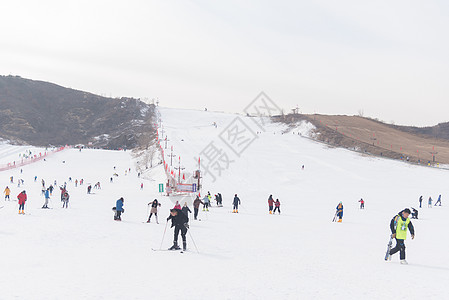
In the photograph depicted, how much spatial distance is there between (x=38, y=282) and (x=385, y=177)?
51873mm

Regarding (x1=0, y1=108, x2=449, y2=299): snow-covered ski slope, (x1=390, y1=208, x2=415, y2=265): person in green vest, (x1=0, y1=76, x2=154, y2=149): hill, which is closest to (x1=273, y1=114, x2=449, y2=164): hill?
(x1=0, y1=76, x2=154, y2=149): hill

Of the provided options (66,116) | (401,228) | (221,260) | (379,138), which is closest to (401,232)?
(401,228)

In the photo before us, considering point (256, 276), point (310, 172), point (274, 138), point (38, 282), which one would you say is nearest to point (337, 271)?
point (256, 276)

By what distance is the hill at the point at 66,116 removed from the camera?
11706cm

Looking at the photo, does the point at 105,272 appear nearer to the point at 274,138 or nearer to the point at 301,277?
the point at 301,277

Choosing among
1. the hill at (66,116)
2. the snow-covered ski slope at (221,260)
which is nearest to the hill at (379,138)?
the hill at (66,116)

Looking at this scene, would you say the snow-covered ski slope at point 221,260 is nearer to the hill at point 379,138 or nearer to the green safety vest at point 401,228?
the green safety vest at point 401,228

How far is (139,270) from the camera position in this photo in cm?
908

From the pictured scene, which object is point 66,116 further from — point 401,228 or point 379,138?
point 401,228

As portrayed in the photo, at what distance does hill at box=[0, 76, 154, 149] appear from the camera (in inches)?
4609

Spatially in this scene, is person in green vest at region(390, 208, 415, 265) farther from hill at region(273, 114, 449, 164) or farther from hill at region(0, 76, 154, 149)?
hill at region(0, 76, 154, 149)

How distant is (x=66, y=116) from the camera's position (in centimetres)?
14762

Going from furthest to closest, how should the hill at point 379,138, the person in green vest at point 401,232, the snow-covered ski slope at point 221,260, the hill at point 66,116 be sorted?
1. the hill at point 66,116
2. the hill at point 379,138
3. the person in green vest at point 401,232
4. the snow-covered ski slope at point 221,260

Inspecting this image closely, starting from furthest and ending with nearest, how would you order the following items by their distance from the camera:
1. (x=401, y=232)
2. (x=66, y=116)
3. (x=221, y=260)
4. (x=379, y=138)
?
(x=66, y=116) → (x=379, y=138) → (x=401, y=232) → (x=221, y=260)
